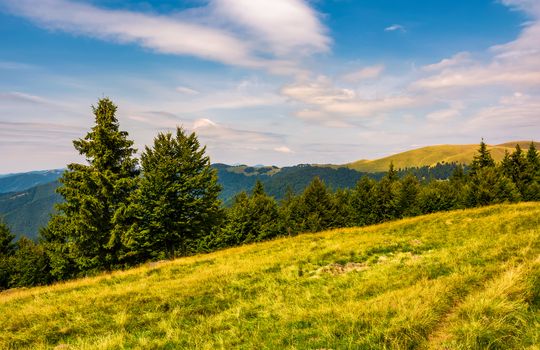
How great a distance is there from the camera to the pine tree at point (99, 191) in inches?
1078

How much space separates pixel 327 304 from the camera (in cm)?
885

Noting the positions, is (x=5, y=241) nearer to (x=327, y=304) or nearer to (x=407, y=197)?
(x=327, y=304)

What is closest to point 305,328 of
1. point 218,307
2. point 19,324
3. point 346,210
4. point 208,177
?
point 218,307

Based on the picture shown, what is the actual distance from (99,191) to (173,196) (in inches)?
287

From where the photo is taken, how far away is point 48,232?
162ft

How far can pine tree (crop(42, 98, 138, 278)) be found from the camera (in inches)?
1078

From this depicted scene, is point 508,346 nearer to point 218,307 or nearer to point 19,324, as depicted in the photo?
point 218,307

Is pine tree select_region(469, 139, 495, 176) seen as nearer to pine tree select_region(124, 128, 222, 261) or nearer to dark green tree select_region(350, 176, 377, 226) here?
dark green tree select_region(350, 176, 377, 226)

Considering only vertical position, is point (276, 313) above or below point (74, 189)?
below

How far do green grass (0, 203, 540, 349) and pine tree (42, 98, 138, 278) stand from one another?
12.7 metres

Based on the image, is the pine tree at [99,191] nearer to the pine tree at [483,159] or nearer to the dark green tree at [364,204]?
the dark green tree at [364,204]

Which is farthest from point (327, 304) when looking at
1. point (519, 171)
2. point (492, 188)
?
point (519, 171)

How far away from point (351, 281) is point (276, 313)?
3591 millimetres

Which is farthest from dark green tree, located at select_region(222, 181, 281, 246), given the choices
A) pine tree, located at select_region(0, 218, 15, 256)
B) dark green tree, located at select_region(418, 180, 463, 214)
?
dark green tree, located at select_region(418, 180, 463, 214)
